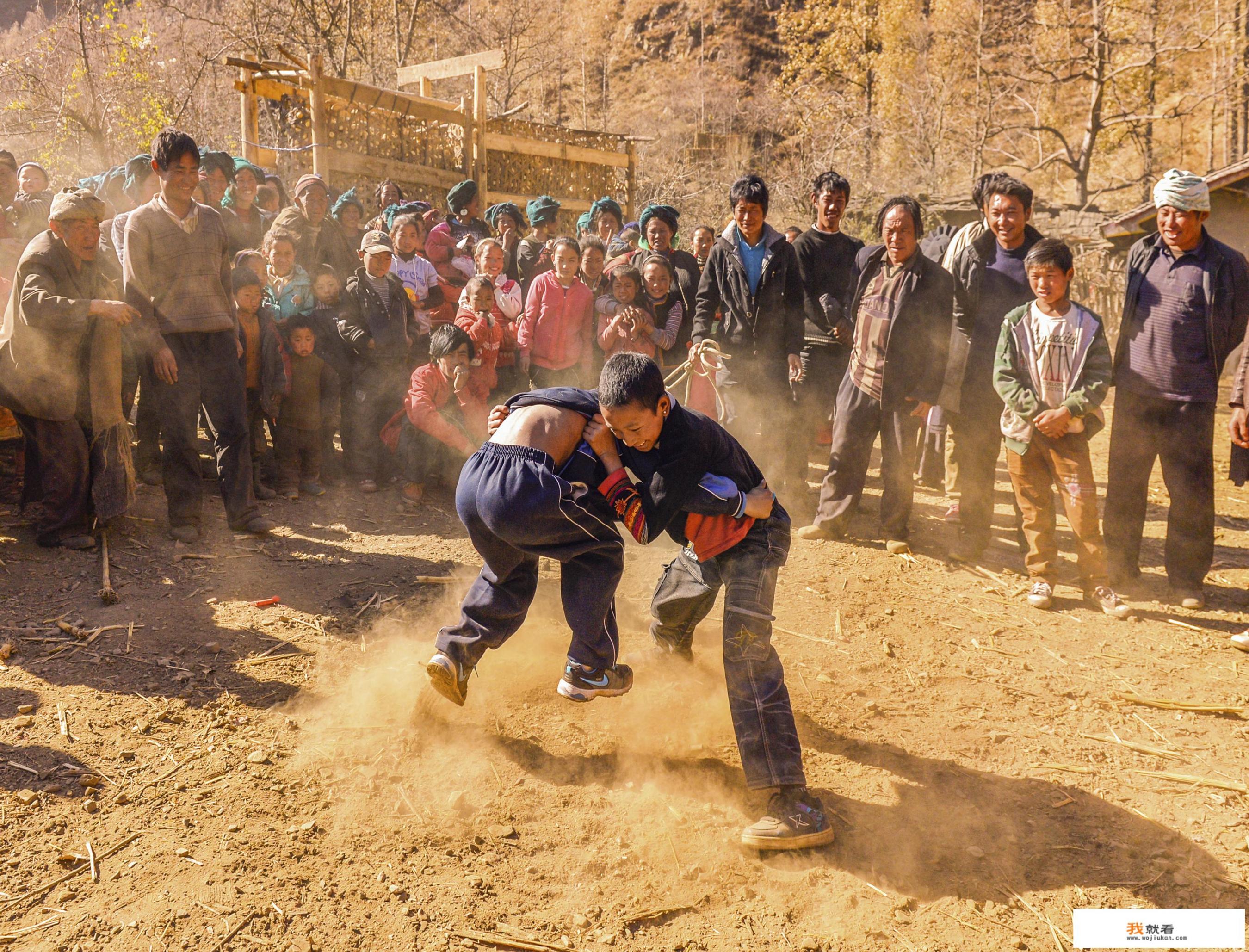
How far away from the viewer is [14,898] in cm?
283

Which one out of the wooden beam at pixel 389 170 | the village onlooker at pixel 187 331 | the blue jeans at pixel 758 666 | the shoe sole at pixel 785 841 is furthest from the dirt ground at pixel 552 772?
the wooden beam at pixel 389 170

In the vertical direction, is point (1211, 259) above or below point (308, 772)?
above

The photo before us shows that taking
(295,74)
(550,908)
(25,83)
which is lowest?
(550,908)

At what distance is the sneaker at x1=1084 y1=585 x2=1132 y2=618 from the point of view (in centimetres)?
520

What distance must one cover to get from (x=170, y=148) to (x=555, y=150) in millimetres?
8835

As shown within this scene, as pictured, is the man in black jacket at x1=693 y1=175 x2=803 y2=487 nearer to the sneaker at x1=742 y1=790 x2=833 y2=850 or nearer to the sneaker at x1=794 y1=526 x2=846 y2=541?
the sneaker at x1=794 y1=526 x2=846 y2=541

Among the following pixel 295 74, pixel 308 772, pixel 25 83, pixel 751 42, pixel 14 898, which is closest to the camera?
pixel 14 898

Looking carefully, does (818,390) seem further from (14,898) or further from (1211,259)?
(14,898)

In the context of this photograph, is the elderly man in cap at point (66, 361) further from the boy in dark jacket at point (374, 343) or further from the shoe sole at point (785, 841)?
the shoe sole at point (785, 841)

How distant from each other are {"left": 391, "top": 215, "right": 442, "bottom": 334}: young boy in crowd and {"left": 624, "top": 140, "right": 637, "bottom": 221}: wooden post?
7347mm

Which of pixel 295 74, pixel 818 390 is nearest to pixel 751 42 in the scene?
pixel 295 74

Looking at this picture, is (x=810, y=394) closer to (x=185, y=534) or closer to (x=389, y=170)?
(x=185, y=534)

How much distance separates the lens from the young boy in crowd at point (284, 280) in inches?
267

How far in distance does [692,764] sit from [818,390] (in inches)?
155
